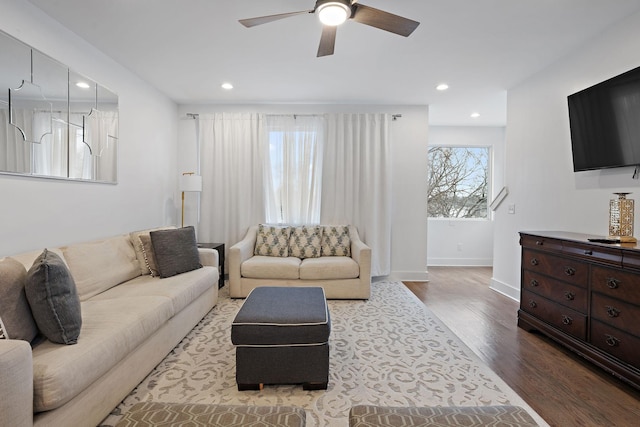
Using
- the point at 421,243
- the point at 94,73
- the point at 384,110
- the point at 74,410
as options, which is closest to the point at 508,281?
the point at 421,243

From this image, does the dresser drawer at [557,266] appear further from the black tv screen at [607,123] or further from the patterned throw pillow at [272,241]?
the patterned throw pillow at [272,241]

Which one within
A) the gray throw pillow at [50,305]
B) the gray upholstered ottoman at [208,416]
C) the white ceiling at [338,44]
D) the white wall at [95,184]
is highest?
the white ceiling at [338,44]

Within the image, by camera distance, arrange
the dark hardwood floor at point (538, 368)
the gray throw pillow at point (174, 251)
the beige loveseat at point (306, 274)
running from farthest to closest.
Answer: the beige loveseat at point (306, 274) → the gray throw pillow at point (174, 251) → the dark hardwood floor at point (538, 368)

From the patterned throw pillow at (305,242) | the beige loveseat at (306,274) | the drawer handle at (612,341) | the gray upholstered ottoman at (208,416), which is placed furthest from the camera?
the patterned throw pillow at (305,242)

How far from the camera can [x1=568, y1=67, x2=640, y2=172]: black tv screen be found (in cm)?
239

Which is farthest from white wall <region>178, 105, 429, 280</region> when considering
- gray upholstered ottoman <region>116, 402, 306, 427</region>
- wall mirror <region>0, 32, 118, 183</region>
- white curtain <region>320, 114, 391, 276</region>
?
gray upholstered ottoman <region>116, 402, 306, 427</region>

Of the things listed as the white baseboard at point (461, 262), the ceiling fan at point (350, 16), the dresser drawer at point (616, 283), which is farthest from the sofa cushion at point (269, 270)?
the white baseboard at point (461, 262)

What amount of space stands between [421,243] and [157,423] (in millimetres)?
4218

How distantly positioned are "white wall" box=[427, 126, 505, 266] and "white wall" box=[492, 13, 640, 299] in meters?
1.74

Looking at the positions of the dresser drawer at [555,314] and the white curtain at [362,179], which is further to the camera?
the white curtain at [362,179]

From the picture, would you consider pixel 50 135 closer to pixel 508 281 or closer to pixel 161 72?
pixel 161 72

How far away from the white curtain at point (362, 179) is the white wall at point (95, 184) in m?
2.23

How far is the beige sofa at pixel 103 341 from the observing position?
1.26 metres

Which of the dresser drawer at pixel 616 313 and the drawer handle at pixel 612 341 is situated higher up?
the dresser drawer at pixel 616 313
